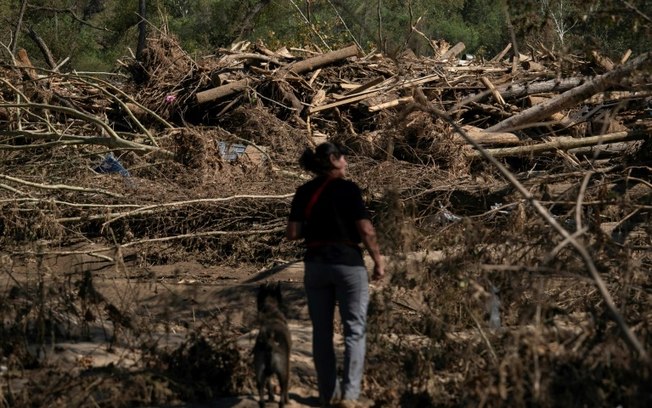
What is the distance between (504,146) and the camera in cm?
1220

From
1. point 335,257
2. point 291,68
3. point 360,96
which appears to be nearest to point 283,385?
point 335,257

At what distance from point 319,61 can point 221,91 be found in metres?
1.61

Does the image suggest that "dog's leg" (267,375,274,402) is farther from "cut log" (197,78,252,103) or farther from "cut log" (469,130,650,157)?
"cut log" (197,78,252,103)

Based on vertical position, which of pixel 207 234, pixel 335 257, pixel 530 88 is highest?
pixel 530 88

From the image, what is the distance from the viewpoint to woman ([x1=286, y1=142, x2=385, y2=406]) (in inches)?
229

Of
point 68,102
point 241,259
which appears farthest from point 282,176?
point 68,102

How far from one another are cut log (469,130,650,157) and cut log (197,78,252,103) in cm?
355

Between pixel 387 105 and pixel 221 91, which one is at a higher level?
pixel 221 91

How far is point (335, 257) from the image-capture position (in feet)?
19.0

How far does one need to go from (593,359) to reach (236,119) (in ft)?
28.9

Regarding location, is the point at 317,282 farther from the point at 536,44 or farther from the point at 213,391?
the point at 536,44

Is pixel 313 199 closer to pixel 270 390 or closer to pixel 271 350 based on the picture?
pixel 271 350

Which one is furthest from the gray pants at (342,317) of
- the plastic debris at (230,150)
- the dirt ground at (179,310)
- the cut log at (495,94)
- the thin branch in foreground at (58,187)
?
the cut log at (495,94)

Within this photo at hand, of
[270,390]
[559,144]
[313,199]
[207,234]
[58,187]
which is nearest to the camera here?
[313,199]
